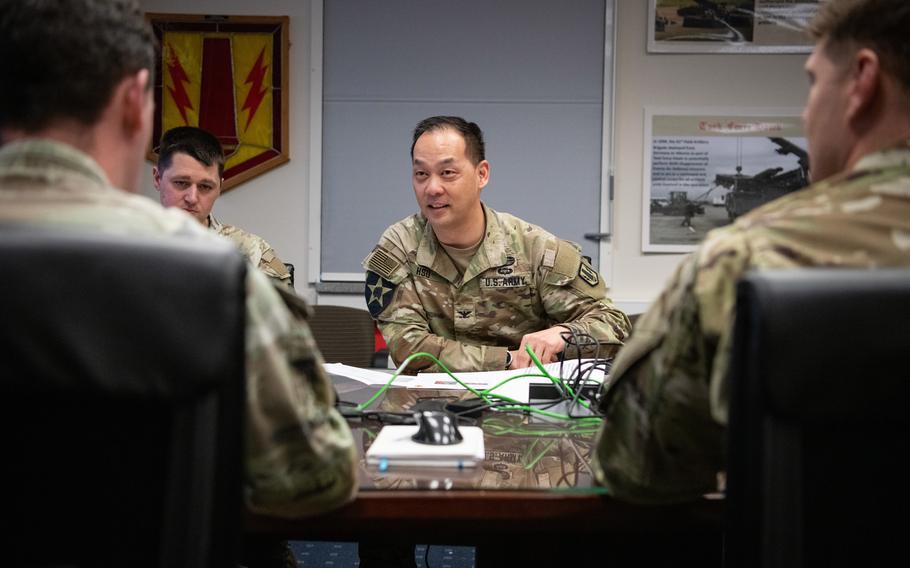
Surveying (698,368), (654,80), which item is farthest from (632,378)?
(654,80)

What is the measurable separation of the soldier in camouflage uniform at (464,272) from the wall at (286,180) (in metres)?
1.42

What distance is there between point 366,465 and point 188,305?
0.51 metres

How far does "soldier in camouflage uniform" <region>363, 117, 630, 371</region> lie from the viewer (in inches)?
98.9

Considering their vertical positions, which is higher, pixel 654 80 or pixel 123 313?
pixel 654 80

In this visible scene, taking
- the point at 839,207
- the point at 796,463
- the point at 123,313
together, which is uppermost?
the point at 839,207

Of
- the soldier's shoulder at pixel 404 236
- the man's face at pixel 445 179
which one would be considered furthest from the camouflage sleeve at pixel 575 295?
the soldier's shoulder at pixel 404 236

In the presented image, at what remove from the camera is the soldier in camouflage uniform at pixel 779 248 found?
83 centimetres

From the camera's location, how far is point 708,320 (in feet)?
2.80

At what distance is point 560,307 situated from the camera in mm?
2506

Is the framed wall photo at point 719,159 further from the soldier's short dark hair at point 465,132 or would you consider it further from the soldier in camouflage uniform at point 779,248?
the soldier in camouflage uniform at point 779,248

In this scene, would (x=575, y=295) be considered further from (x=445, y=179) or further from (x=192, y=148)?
(x=192, y=148)

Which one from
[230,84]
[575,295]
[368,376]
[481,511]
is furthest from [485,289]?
[230,84]

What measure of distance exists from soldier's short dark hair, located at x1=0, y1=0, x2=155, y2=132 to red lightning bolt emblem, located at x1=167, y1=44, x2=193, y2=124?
3.21m

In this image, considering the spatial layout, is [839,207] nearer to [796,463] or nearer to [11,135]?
[796,463]
